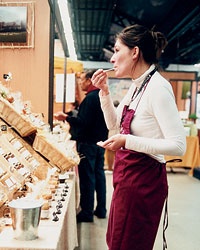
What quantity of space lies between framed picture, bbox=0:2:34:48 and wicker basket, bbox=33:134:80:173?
36.7 inches

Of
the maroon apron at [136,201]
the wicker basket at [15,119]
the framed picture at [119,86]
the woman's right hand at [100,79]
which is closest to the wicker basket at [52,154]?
the wicker basket at [15,119]

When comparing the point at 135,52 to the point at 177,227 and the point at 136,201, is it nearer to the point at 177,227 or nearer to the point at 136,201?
the point at 136,201

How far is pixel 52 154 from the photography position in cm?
249

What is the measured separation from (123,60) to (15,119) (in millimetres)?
917

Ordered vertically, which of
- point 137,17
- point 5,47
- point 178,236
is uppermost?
point 137,17

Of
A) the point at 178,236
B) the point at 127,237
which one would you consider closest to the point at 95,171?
the point at 178,236

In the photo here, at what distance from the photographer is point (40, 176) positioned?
8.33 ft

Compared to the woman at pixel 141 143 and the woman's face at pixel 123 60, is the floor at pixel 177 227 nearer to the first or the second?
the woman at pixel 141 143

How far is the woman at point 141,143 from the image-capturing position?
1615 millimetres

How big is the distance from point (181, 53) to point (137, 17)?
Answer: 4.25 metres

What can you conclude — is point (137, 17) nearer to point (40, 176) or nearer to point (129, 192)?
point (40, 176)

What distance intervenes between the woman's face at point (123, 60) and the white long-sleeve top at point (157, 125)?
84 mm

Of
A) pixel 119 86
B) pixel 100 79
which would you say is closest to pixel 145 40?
pixel 100 79

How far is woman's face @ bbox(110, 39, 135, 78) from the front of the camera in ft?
5.85
